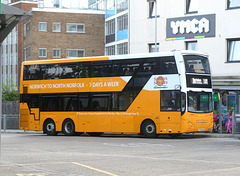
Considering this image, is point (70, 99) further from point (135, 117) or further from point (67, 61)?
point (135, 117)

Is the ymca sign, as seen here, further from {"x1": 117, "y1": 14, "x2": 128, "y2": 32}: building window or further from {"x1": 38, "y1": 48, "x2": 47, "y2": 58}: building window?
{"x1": 38, "y1": 48, "x2": 47, "y2": 58}: building window

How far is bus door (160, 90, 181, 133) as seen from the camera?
24.4 m

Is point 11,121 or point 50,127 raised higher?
point 50,127

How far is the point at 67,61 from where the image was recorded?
2802cm

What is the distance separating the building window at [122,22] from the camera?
160ft

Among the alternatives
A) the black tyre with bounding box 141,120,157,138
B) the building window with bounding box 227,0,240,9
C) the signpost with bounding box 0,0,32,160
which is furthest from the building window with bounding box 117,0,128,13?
the signpost with bounding box 0,0,32,160

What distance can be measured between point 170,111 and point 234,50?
11935 millimetres

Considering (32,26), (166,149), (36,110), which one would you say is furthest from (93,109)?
(32,26)

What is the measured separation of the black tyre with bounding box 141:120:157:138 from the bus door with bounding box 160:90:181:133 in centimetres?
48

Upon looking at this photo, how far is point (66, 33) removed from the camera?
61094 millimetres

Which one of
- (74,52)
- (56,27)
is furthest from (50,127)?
(56,27)

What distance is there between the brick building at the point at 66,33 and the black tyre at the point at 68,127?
32.2 meters

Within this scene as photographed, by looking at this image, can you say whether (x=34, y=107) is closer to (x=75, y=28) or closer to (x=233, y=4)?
(x=233, y=4)

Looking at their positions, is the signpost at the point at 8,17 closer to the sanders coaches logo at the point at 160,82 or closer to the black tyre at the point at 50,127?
the sanders coaches logo at the point at 160,82
